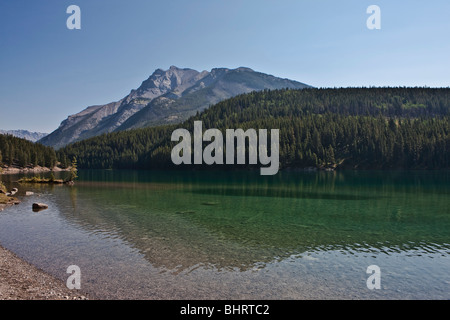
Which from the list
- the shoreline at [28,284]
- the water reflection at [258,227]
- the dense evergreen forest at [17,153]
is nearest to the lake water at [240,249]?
the water reflection at [258,227]

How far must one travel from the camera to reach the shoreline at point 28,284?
57.6 ft

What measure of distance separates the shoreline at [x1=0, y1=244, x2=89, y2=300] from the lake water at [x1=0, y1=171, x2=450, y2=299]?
102cm

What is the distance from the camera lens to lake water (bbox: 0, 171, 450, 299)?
19891mm

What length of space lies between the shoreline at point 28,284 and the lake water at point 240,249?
102cm

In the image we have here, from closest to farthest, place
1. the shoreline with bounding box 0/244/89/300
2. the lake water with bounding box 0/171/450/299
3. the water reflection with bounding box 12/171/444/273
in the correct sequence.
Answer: the shoreline with bounding box 0/244/89/300 → the lake water with bounding box 0/171/450/299 → the water reflection with bounding box 12/171/444/273

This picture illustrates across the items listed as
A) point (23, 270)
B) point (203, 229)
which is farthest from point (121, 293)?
point (203, 229)

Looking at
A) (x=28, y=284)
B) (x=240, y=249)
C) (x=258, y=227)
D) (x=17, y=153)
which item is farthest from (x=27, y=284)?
(x=17, y=153)

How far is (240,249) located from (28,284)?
16.2 metres

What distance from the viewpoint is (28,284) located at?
19.7 metres

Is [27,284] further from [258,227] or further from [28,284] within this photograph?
[258,227]

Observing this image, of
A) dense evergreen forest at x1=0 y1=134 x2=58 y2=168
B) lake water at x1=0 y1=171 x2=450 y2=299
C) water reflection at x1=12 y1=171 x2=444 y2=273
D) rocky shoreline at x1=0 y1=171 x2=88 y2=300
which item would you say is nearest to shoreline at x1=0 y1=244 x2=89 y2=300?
rocky shoreline at x1=0 y1=171 x2=88 y2=300

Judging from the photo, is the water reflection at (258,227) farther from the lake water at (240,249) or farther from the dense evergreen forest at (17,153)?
the dense evergreen forest at (17,153)

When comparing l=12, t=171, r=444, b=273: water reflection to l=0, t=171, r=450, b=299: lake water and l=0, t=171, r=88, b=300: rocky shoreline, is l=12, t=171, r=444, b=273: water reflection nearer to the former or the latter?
l=0, t=171, r=450, b=299: lake water
